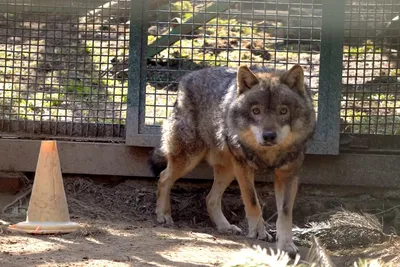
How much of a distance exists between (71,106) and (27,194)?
1.27m

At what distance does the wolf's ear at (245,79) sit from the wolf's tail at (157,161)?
4.05 feet

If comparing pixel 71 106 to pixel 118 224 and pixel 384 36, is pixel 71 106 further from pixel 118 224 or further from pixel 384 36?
pixel 384 36

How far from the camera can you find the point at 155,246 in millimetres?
5734

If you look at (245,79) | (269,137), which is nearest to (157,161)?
(245,79)

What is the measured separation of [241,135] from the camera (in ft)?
21.6

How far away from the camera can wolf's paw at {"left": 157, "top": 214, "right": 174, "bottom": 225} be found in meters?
7.32

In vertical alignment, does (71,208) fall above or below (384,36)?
below

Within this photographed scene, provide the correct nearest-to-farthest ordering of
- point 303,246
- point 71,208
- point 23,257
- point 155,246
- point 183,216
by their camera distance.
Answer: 1. point 23,257
2. point 155,246
3. point 303,246
4. point 71,208
5. point 183,216

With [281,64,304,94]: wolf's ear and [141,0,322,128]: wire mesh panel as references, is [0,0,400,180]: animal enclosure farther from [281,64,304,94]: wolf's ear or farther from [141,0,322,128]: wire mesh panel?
[281,64,304,94]: wolf's ear

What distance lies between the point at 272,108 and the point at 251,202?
0.88 m

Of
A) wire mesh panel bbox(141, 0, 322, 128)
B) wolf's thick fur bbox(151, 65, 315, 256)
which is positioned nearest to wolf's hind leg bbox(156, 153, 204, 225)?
wolf's thick fur bbox(151, 65, 315, 256)

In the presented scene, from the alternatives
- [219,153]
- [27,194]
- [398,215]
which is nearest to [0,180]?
[27,194]

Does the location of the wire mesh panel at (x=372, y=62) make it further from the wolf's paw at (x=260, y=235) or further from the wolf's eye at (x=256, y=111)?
the wolf's paw at (x=260, y=235)

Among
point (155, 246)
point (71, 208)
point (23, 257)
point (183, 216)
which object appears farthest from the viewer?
point (183, 216)
